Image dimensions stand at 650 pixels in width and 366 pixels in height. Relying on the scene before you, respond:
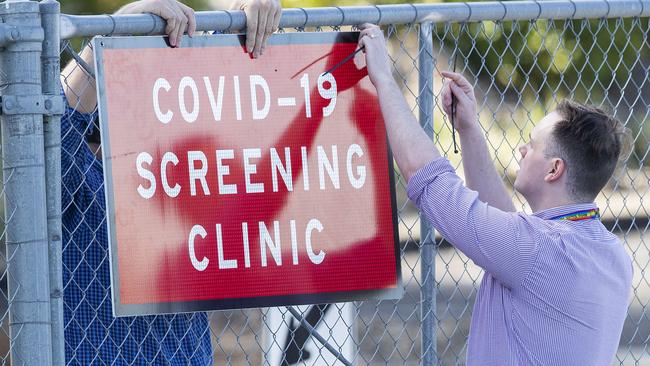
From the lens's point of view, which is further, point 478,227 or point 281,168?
point 281,168

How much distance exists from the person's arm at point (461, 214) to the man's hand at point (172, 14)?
67 centimetres

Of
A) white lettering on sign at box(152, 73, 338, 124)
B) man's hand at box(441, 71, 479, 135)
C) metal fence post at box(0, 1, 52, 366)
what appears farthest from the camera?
man's hand at box(441, 71, 479, 135)

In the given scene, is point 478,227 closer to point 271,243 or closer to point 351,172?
point 351,172

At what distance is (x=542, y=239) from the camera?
8.73 feet

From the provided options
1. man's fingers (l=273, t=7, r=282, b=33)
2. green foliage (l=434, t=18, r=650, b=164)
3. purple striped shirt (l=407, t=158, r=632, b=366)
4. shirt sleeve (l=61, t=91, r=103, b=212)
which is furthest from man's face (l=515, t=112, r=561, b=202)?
green foliage (l=434, t=18, r=650, b=164)

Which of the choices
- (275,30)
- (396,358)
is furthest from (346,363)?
(396,358)

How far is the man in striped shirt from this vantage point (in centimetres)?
266

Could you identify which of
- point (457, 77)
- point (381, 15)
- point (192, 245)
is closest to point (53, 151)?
point (192, 245)

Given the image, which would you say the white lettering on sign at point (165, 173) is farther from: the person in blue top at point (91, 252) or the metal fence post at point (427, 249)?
the metal fence post at point (427, 249)

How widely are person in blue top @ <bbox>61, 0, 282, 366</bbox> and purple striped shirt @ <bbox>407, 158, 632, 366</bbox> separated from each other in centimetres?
80

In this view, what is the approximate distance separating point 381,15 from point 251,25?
0.46m

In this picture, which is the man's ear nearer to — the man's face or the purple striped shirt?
the man's face

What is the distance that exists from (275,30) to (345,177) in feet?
1.64

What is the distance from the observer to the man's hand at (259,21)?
2953mm
